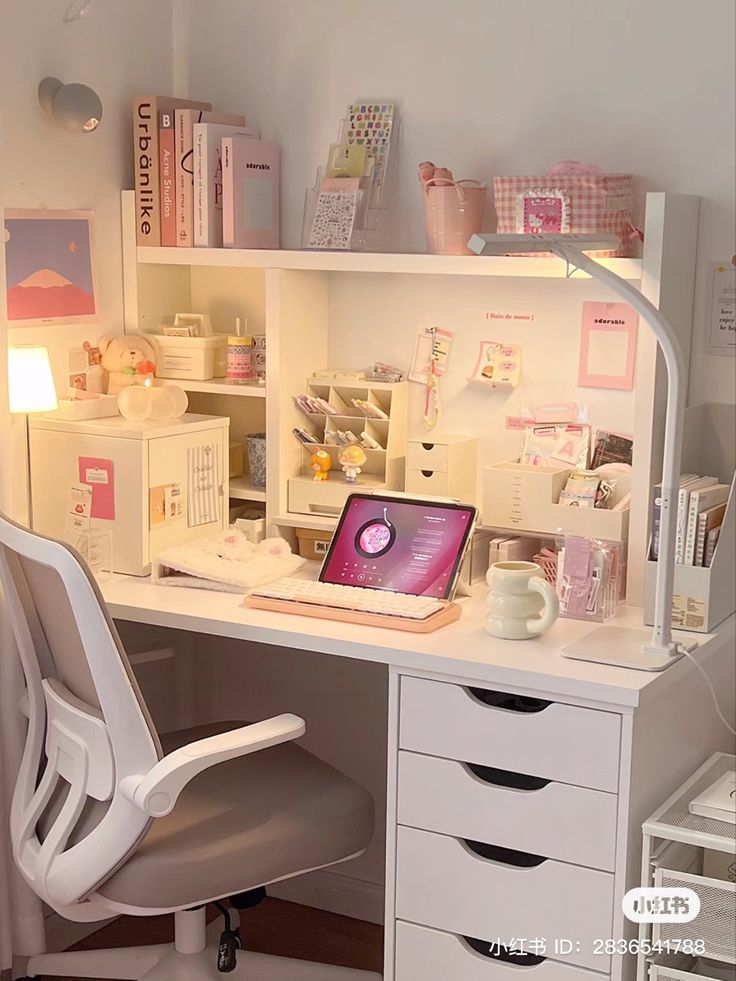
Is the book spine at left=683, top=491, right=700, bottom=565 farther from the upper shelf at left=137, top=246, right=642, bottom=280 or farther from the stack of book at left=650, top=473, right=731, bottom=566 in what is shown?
the upper shelf at left=137, top=246, right=642, bottom=280

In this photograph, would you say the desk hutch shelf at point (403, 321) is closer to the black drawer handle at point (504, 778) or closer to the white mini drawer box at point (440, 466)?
the white mini drawer box at point (440, 466)

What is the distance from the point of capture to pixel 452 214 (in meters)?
2.53

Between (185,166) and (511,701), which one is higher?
(185,166)

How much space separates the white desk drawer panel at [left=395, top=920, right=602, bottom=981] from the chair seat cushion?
0.64 ft

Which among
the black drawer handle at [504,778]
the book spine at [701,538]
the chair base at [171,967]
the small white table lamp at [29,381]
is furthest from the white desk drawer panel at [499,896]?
the small white table lamp at [29,381]

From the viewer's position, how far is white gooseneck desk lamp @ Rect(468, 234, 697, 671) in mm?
2043

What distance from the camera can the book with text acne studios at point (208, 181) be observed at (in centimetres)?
276

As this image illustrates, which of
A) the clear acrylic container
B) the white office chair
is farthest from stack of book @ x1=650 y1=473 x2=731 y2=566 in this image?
the clear acrylic container

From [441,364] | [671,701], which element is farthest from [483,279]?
[671,701]

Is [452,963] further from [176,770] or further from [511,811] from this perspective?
[176,770]

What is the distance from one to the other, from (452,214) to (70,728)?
47.7 inches

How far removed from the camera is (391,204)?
110 inches

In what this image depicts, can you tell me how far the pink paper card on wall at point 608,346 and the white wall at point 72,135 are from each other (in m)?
1.05

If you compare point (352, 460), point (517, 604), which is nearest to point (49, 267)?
point (352, 460)
